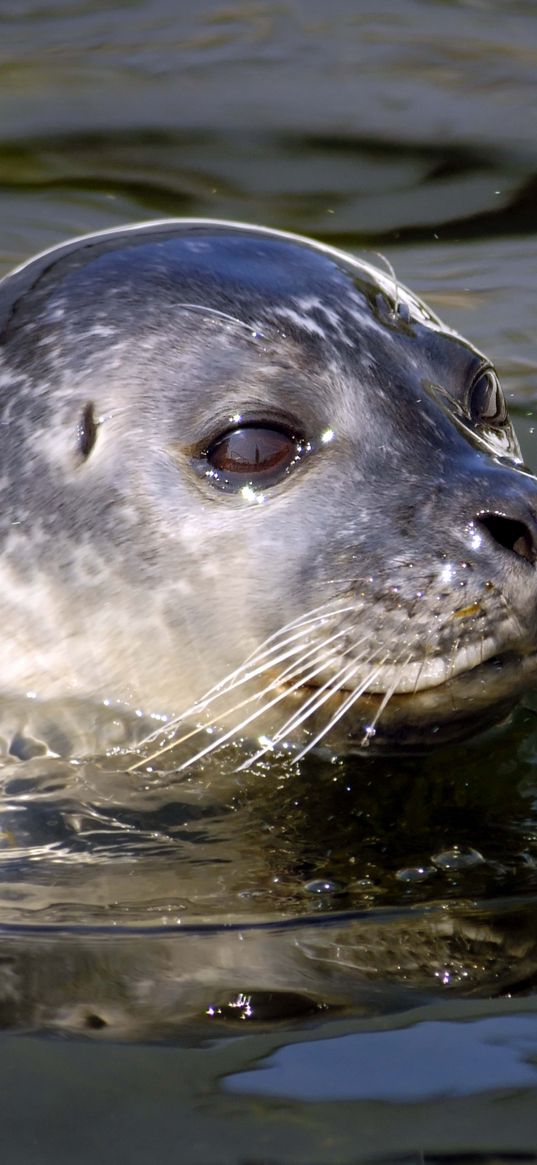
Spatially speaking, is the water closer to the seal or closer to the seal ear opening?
the seal

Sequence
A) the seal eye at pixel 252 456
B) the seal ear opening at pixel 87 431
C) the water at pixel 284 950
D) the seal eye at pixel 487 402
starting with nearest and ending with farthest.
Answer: the water at pixel 284 950 → the seal eye at pixel 252 456 → the seal ear opening at pixel 87 431 → the seal eye at pixel 487 402

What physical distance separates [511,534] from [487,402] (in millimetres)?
604

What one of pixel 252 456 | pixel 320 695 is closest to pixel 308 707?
pixel 320 695

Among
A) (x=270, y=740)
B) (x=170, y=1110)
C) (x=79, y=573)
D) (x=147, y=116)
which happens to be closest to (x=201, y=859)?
(x=270, y=740)

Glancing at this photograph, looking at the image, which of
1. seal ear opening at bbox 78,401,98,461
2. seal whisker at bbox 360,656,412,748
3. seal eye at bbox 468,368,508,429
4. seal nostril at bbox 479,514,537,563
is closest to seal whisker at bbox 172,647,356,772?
seal whisker at bbox 360,656,412,748

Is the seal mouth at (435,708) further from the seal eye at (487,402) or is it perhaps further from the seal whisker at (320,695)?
the seal eye at (487,402)

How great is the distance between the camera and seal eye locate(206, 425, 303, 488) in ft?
10.7

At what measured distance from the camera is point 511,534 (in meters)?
3.13

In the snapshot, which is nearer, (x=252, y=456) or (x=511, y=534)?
(x=511, y=534)

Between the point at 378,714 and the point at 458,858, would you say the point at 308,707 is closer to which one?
the point at 378,714

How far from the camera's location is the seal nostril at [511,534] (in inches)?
122

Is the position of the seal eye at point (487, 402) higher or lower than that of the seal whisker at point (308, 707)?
higher

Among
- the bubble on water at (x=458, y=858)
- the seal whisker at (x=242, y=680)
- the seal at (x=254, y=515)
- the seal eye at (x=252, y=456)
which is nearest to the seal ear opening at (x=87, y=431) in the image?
the seal at (x=254, y=515)

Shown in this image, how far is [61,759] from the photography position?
3471mm
